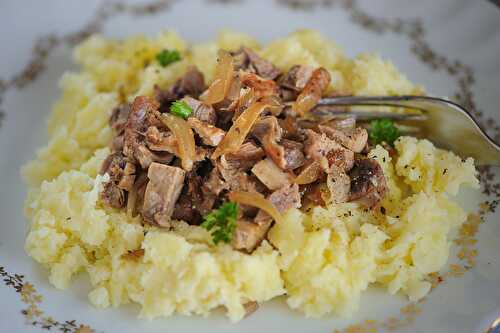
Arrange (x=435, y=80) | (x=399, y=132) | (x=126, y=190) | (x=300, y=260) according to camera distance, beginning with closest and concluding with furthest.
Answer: (x=300, y=260)
(x=126, y=190)
(x=399, y=132)
(x=435, y=80)

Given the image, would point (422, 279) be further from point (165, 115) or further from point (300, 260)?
point (165, 115)

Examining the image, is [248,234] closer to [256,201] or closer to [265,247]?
[265,247]

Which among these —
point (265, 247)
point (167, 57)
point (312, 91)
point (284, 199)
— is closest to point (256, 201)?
point (284, 199)

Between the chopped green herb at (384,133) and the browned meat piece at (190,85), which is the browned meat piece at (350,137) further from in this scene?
the browned meat piece at (190,85)

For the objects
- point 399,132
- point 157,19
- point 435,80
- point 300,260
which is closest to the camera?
point 300,260

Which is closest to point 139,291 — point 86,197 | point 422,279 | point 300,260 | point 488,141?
point 86,197

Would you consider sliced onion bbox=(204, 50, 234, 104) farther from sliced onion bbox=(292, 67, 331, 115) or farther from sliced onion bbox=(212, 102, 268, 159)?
sliced onion bbox=(292, 67, 331, 115)

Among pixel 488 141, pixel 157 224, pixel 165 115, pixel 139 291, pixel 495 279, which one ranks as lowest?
pixel 139 291
